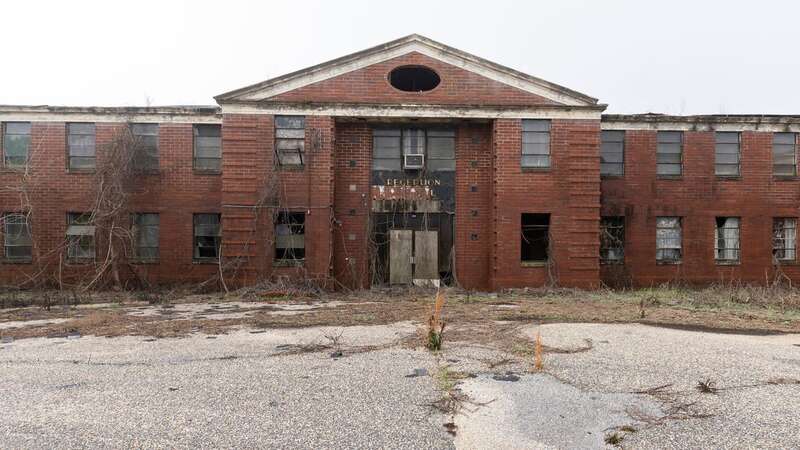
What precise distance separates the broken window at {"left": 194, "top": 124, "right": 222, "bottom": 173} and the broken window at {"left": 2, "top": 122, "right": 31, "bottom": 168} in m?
5.44

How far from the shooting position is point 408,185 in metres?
15.8

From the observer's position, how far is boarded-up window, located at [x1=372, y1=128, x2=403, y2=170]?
15.9 m

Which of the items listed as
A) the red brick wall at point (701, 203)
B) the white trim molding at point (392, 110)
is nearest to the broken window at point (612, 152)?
the red brick wall at point (701, 203)

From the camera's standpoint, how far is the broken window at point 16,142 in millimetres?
16359

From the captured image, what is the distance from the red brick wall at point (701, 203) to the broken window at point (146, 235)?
14.9m

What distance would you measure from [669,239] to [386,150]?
9.99m

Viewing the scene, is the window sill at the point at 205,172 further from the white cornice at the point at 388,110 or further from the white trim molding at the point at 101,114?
the white cornice at the point at 388,110

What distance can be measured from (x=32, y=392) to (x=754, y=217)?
19770 millimetres

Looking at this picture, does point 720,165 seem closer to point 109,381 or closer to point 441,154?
point 441,154

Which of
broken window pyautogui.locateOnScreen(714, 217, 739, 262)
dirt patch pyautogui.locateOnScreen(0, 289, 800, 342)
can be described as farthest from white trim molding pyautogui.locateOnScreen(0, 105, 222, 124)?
broken window pyautogui.locateOnScreen(714, 217, 739, 262)

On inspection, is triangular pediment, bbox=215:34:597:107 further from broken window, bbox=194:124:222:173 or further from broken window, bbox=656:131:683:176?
broken window, bbox=656:131:683:176

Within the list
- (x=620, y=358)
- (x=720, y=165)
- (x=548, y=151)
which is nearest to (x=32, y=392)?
(x=620, y=358)

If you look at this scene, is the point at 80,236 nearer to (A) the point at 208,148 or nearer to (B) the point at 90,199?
(B) the point at 90,199

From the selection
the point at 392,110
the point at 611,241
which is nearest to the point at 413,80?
the point at 392,110
